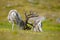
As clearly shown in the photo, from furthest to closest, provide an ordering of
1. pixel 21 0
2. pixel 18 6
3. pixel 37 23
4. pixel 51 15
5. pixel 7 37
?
pixel 21 0
pixel 18 6
pixel 51 15
pixel 37 23
pixel 7 37

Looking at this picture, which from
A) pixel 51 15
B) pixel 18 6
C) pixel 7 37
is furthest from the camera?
pixel 18 6

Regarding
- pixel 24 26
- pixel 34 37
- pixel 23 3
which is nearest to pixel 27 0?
pixel 23 3

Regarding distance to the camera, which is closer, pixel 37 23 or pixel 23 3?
pixel 37 23

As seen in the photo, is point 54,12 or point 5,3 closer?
point 54,12

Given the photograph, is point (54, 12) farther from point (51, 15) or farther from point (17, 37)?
point (17, 37)

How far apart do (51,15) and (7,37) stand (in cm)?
5985

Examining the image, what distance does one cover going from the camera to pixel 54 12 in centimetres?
8556

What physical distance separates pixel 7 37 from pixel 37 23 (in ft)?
30.1

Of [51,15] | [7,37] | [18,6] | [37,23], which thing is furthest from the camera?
[18,6]

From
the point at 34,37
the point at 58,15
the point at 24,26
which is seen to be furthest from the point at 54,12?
the point at 34,37

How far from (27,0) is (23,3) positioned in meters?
2.59

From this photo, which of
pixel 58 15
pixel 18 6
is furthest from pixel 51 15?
pixel 18 6

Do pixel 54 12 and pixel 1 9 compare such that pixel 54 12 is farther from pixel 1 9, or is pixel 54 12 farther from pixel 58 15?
pixel 1 9

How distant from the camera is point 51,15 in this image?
81.8m
